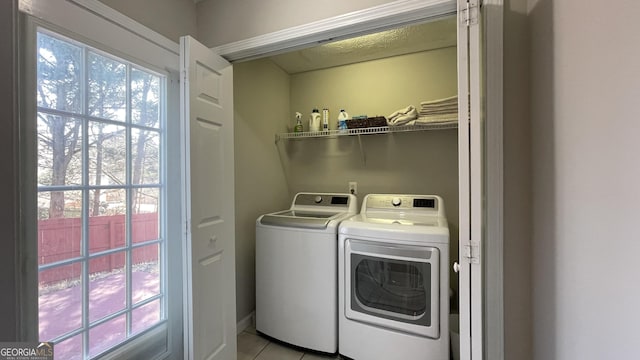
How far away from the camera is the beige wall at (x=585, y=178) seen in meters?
0.63

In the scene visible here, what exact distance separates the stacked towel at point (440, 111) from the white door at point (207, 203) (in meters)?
1.50

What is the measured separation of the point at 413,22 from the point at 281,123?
1794 millimetres

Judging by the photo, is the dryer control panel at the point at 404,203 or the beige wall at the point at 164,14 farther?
the dryer control panel at the point at 404,203

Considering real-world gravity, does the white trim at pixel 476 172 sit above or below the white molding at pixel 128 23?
below

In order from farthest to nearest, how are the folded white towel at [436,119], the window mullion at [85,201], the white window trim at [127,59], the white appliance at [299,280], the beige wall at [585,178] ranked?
the folded white towel at [436,119] < the white appliance at [299,280] < the window mullion at [85,201] < the white window trim at [127,59] < the beige wall at [585,178]

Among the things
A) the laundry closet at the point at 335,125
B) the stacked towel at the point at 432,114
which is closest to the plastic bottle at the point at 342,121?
the laundry closet at the point at 335,125

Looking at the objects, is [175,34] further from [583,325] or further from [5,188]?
[583,325]

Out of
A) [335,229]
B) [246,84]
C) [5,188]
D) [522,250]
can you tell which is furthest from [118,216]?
[522,250]

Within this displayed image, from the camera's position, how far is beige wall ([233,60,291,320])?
2.25m

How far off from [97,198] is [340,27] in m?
1.45

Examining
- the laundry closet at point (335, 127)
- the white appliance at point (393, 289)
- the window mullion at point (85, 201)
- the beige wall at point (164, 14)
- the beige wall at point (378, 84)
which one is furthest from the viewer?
the beige wall at point (378, 84)

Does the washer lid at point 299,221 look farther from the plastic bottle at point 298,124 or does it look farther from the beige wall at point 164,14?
the beige wall at point 164,14

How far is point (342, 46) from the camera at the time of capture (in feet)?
7.76

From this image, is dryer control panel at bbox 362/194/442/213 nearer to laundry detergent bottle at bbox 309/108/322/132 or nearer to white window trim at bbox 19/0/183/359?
laundry detergent bottle at bbox 309/108/322/132
